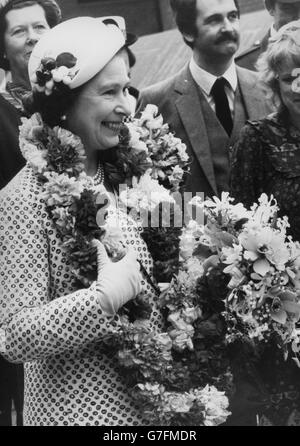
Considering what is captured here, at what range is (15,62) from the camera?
3939mm

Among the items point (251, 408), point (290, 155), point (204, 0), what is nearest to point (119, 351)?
point (251, 408)

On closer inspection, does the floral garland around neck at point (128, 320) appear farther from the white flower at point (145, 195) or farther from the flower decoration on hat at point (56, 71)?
the flower decoration on hat at point (56, 71)

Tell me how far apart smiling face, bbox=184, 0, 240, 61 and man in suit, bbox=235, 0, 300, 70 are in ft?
0.64

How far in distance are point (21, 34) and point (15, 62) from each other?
0.11 m

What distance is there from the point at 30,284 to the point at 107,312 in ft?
0.74

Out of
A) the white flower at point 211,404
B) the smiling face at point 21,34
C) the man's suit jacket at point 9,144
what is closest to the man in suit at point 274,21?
the smiling face at point 21,34

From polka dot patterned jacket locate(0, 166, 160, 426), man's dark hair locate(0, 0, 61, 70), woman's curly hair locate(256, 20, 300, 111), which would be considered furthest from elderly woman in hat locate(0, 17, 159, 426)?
man's dark hair locate(0, 0, 61, 70)

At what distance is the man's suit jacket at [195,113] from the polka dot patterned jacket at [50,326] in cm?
124

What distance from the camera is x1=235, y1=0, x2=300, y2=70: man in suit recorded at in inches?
168

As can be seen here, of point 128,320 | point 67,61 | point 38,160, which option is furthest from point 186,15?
point 128,320

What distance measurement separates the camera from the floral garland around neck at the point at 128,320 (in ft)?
8.76

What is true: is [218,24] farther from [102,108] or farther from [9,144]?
[102,108]

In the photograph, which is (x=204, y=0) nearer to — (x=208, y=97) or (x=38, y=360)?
(x=208, y=97)
